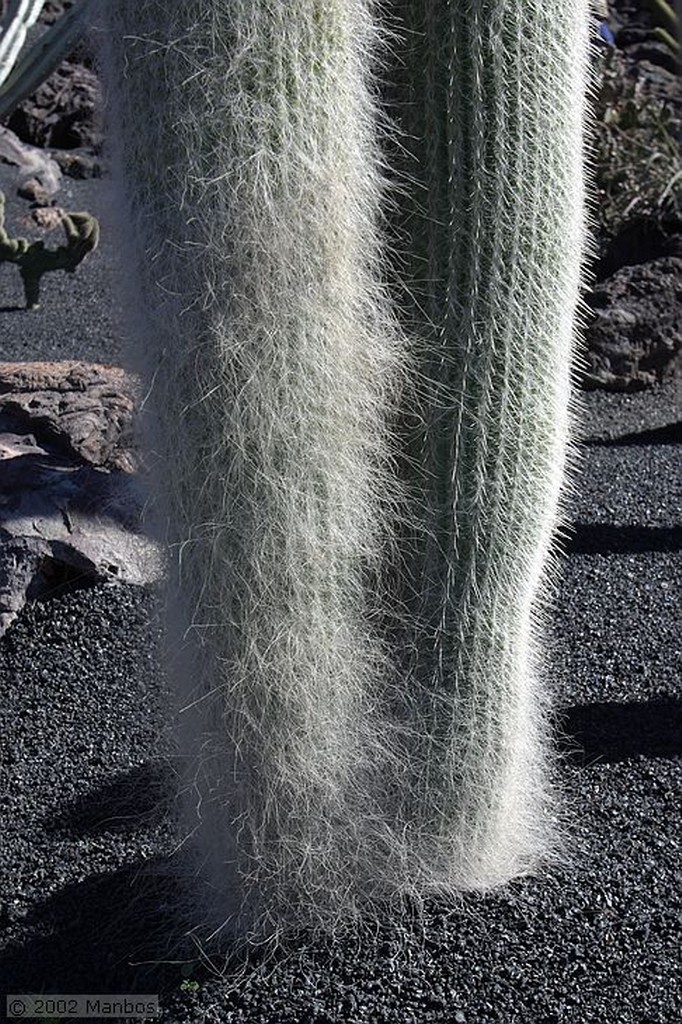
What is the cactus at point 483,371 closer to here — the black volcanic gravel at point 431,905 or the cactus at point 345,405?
the cactus at point 345,405

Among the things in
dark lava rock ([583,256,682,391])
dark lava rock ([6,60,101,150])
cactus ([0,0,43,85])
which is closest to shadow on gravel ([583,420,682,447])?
dark lava rock ([583,256,682,391])

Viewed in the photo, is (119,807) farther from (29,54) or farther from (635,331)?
(635,331)

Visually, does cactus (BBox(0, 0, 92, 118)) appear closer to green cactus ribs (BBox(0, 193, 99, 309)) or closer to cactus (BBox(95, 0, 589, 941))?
green cactus ribs (BBox(0, 193, 99, 309))

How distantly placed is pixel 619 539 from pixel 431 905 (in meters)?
1.95

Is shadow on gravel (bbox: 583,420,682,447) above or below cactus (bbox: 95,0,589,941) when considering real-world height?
below

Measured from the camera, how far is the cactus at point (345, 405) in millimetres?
1857

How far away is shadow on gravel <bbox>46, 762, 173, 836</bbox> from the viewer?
2730 mm

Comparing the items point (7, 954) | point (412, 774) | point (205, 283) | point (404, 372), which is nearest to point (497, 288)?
point (404, 372)

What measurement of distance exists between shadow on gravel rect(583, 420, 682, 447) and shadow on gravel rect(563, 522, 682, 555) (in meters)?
0.82

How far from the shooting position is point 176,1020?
2213mm

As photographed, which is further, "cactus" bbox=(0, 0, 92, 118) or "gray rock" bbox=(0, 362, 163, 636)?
"cactus" bbox=(0, 0, 92, 118)

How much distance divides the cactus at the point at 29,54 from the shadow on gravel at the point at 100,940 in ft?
7.86

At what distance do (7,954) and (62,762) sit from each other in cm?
61

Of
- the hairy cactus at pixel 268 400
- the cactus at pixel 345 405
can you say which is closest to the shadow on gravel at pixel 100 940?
the cactus at pixel 345 405
